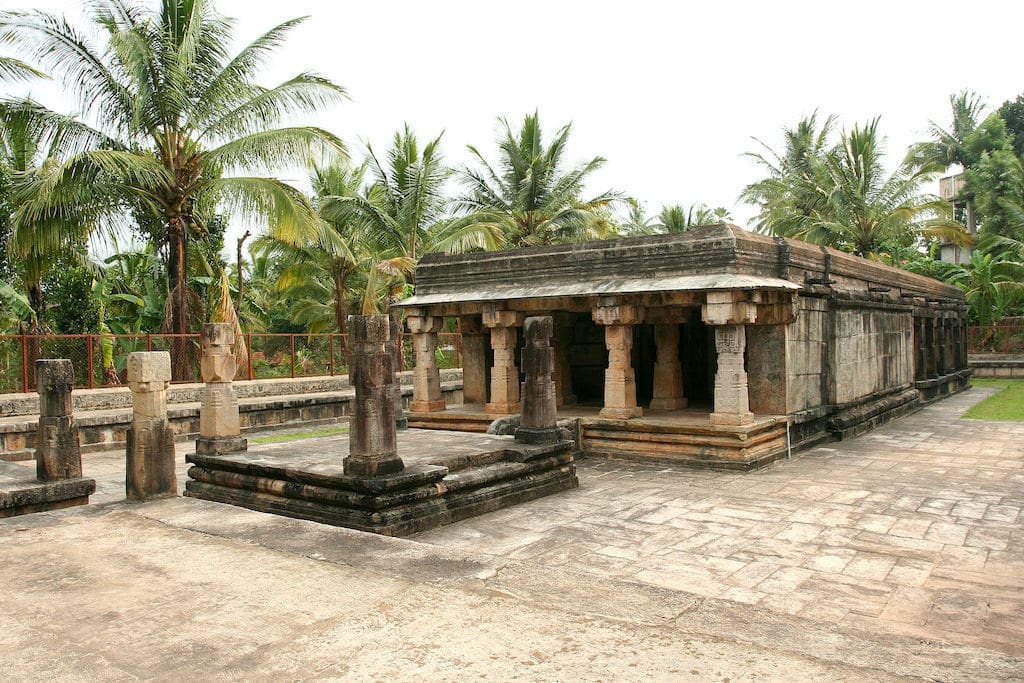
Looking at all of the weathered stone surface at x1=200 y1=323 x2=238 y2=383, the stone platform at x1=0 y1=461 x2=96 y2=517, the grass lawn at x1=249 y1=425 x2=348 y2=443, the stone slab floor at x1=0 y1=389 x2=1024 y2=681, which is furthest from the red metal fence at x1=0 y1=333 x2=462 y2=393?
the stone slab floor at x1=0 y1=389 x2=1024 y2=681

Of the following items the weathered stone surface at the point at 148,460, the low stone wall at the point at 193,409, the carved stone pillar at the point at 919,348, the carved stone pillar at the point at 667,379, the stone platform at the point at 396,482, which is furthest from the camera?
the carved stone pillar at the point at 919,348

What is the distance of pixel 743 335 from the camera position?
9945 millimetres

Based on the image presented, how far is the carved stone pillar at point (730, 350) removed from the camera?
9.74 meters

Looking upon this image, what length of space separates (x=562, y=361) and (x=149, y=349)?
302 inches

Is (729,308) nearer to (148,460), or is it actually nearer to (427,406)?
(427,406)

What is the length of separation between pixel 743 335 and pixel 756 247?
1.35 m

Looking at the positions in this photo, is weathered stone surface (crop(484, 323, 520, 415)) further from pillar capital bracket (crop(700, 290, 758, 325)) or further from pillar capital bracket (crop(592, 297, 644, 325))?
pillar capital bracket (crop(700, 290, 758, 325))

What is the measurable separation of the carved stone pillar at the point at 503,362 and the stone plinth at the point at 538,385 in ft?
9.52

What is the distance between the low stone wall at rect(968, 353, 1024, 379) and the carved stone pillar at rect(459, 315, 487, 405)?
65.9ft

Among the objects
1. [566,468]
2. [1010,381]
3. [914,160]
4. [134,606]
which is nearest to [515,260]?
[566,468]

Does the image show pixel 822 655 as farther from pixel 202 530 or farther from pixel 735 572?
pixel 202 530

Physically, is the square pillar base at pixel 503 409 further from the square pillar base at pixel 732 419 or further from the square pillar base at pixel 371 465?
the square pillar base at pixel 371 465

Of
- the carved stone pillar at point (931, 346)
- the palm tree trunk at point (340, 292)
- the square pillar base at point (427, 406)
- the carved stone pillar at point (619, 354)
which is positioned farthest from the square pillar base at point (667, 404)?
the palm tree trunk at point (340, 292)

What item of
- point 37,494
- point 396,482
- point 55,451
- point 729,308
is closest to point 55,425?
point 55,451
